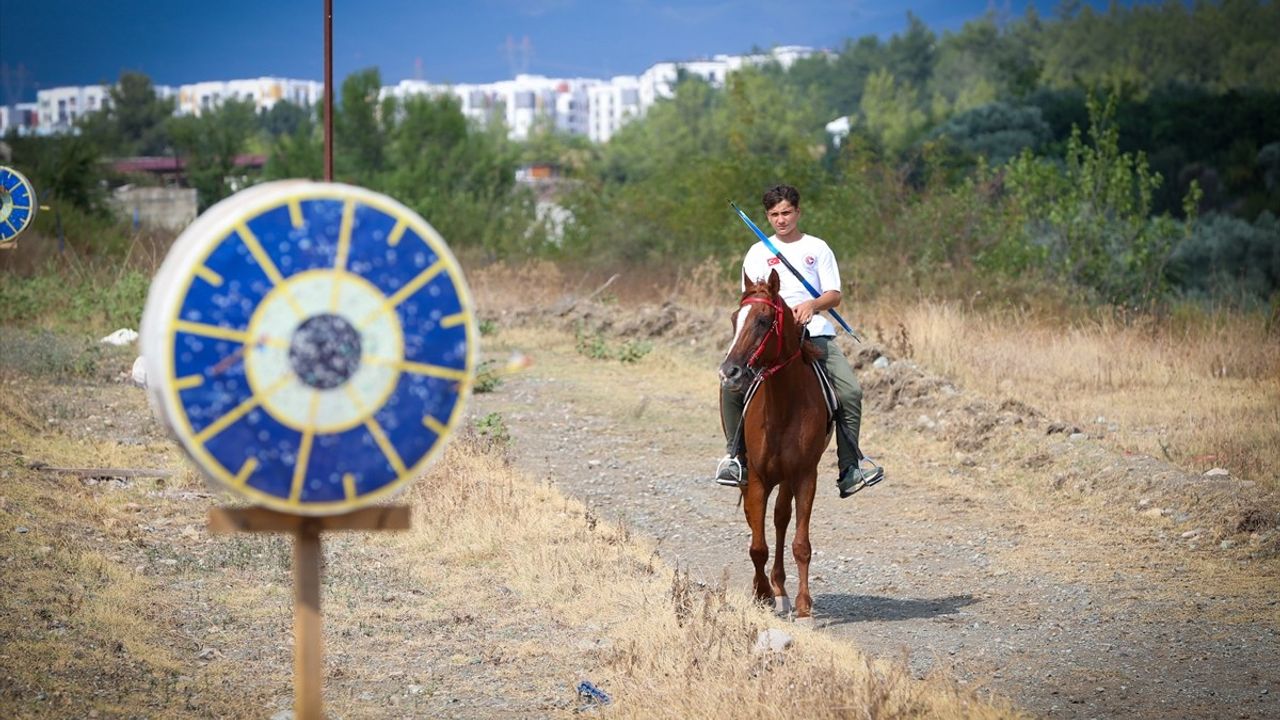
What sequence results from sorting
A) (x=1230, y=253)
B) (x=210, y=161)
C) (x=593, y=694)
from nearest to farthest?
(x=593, y=694)
(x=1230, y=253)
(x=210, y=161)

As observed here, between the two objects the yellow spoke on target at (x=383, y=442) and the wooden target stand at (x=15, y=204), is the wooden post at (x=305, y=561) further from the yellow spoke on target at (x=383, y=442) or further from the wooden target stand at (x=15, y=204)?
the wooden target stand at (x=15, y=204)

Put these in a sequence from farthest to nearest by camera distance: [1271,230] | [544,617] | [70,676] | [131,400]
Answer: [1271,230], [131,400], [544,617], [70,676]

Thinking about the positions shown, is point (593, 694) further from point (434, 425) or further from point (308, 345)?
point (308, 345)

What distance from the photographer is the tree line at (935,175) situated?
2641 centimetres

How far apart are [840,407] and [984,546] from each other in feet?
8.80

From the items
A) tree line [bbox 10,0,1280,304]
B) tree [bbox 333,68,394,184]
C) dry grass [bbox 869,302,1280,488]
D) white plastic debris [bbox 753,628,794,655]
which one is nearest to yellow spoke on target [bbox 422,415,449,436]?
white plastic debris [bbox 753,628,794,655]

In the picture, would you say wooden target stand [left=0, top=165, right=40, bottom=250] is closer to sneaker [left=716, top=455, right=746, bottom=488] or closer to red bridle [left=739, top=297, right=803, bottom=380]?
sneaker [left=716, top=455, right=746, bottom=488]

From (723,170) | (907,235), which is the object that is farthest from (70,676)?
(723,170)

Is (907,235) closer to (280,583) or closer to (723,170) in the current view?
(723,170)

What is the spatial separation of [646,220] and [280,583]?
83.5 ft

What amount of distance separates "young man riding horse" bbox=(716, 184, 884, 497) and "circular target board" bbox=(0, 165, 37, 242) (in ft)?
42.8

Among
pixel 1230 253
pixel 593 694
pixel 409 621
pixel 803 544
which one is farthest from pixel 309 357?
pixel 1230 253

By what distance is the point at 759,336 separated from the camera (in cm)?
846

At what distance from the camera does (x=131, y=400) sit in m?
16.9
